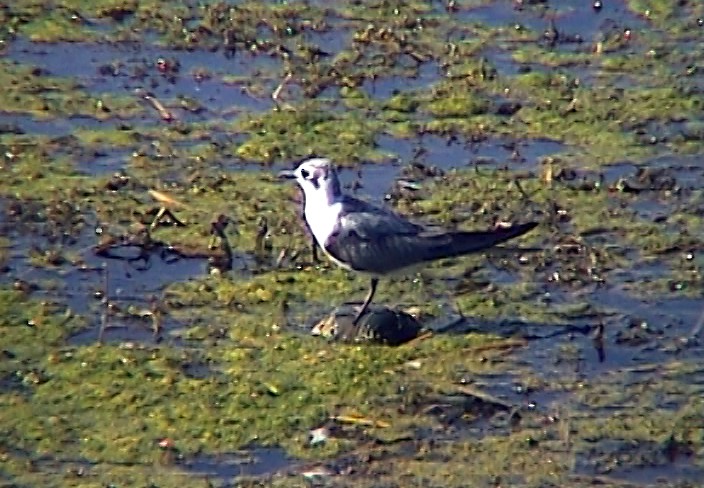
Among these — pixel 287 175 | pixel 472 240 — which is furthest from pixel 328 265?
pixel 472 240

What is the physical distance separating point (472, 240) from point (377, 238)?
0.37m

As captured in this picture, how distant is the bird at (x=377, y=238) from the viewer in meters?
8.10

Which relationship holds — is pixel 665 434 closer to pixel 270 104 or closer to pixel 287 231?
pixel 287 231

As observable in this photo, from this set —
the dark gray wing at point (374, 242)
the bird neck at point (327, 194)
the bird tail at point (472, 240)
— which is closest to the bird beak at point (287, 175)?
the bird neck at point (327, 194)

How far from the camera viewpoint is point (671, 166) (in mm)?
9594

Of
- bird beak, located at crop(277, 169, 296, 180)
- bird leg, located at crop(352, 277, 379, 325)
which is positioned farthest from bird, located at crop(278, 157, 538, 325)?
bird beak, located at crop(277, 169, 296, 180)

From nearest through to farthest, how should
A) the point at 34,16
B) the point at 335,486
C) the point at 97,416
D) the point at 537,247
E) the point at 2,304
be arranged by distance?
the point at 335,486, the point at 97,416, the point at 2,304, the point at 537,247, the point at 34,16

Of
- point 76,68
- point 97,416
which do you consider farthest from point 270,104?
point 97,416

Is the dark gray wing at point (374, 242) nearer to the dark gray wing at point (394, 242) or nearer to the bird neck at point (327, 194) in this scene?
the dark gray wing at point (394, 242)

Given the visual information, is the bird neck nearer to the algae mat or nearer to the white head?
the white head

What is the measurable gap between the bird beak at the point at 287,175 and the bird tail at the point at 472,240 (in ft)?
2.92

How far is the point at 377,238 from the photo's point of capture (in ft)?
26.8

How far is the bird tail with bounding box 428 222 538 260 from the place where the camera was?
26.5 ft

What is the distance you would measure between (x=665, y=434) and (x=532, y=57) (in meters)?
3.84
